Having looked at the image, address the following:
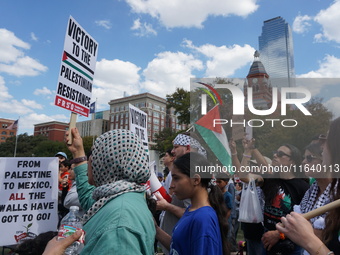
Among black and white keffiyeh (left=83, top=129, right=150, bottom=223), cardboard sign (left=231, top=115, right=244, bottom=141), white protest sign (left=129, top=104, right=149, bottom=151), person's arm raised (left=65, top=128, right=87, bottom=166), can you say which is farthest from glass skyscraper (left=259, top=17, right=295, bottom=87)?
black and white keffiyeh (left=83, top=129, right=150, bottom=223)

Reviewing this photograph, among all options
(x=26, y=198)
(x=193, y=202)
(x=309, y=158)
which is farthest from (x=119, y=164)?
(x=26, y=198)

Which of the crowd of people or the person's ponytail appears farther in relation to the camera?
the person's ponytail

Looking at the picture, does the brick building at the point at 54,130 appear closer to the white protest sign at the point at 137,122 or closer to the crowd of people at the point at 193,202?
the white protest sign at the point at 137,122

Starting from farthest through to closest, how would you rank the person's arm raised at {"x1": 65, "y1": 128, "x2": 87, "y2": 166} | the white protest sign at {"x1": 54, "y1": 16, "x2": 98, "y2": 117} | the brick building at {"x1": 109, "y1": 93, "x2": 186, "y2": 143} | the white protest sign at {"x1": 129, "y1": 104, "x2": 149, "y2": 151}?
the brick building at {"x1": 109, "y1": 93, "x2": 186, "y2": 143} → the white protest sign at {"x1": 129, "y1": 104, "x2": 149, "y2": 151} → the white protest sign at {"x1": 54, "y1": 16, "x2": 98, "y2": 117} → the person's arm raised at {"x1": 65, "y1": 128, "x2": 87, "y2": 166}

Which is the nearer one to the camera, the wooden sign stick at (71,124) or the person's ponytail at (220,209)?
the person's ponytail at (220,209)

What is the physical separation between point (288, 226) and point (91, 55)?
3.74m

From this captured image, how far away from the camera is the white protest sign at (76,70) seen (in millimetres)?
3709

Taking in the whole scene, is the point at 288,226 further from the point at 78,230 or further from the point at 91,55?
the point at 91,55

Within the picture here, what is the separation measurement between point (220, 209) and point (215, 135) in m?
1.26

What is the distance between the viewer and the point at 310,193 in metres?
2.78

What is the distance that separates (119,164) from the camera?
5.57 ft

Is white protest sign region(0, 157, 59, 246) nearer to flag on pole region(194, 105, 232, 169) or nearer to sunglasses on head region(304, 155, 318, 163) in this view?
flag on pole region(194, 105, 232, 169)

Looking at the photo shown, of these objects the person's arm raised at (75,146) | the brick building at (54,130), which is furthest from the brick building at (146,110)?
the person's arm raised at (75,146)

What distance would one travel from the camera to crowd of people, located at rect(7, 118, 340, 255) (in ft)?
4.73
